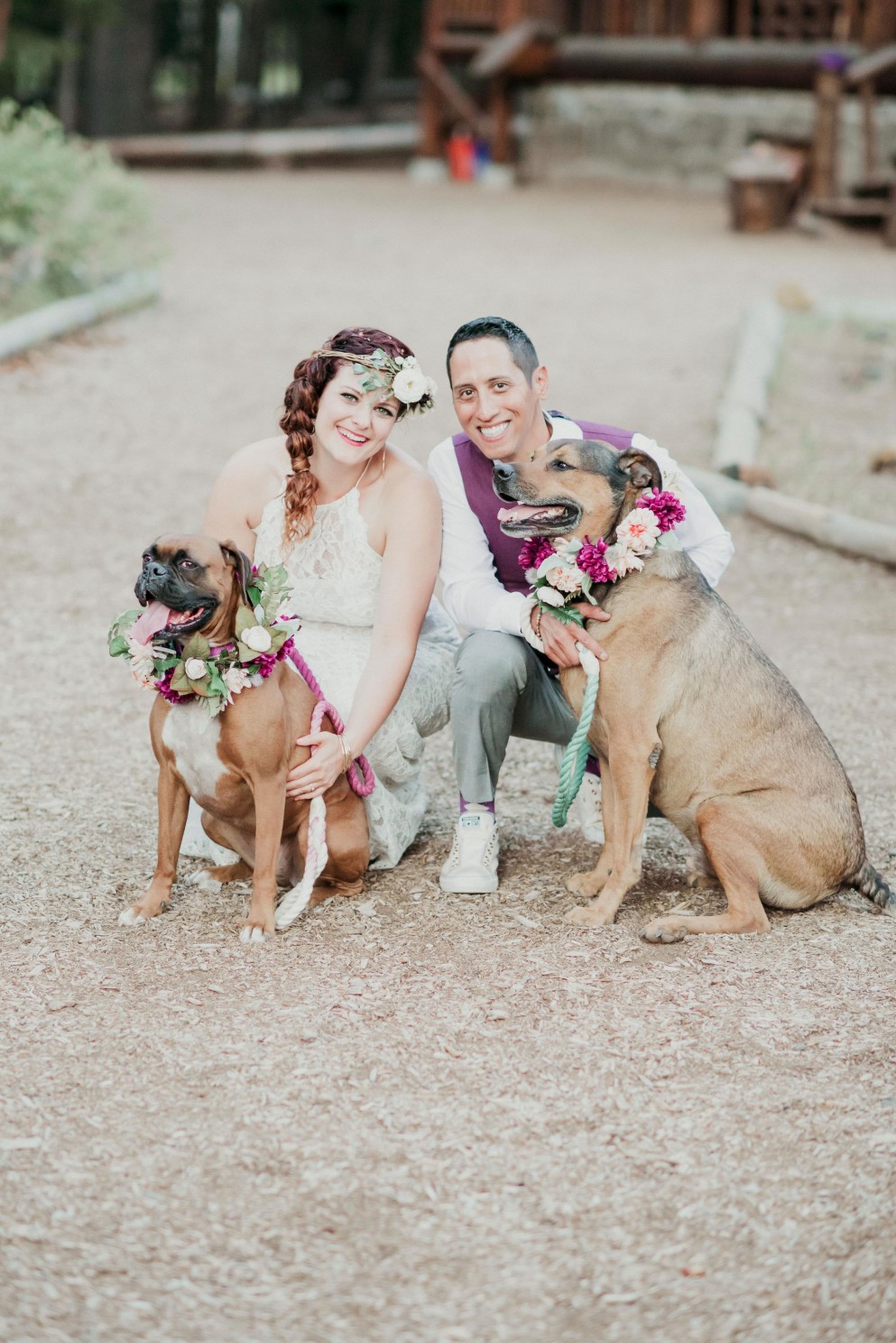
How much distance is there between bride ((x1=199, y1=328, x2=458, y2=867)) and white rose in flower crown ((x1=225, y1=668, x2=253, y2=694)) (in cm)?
47

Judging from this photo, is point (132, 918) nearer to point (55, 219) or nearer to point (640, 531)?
point (640, 531)

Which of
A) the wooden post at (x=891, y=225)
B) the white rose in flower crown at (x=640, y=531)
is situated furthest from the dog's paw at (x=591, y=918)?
the wooden post at (x=891, y=225)

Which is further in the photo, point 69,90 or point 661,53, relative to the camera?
point 69,90

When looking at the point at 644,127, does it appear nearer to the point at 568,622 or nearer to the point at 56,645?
the point at 56,645

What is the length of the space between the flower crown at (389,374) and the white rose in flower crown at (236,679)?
945 millimetres

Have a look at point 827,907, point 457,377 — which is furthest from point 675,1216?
point 457,377

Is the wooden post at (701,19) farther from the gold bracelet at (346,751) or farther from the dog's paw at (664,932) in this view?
the dog's paw at (664,932)

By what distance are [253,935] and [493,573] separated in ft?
4.53

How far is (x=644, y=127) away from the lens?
21312 mm

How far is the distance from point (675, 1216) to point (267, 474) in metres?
2.59

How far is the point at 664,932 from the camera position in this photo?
4141mm

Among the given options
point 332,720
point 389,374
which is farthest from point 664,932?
point 389,374

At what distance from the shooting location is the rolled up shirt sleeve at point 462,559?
15.2 ft

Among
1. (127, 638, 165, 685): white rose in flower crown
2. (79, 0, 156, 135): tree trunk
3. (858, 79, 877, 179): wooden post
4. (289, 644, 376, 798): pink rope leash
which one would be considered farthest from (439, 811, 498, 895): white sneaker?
(79, 0, 156, 135): tree trunk
